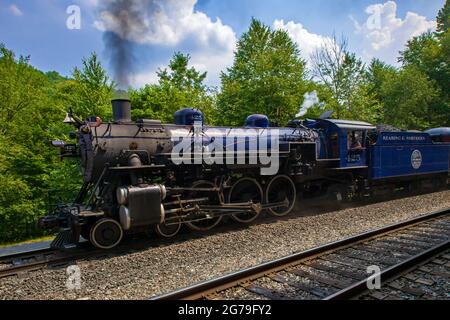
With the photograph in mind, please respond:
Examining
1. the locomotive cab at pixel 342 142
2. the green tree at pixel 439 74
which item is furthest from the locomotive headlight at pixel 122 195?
the green tree at pixel 439 74

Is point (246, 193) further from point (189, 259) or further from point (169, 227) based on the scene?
point (189, 259)

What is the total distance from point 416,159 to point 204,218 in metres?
10.8

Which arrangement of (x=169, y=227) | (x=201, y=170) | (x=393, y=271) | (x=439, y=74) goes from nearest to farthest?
(x=393, y=271)
(x=169, y=227)
(x=201, y=170)
(x=439, y=74)

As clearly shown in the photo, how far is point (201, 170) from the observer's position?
8.29 metres

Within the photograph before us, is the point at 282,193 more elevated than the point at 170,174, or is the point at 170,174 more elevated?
the point at 170,174

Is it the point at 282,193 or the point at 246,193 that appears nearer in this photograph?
the point at 246,193

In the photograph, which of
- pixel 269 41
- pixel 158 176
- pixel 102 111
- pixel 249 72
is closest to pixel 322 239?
pixel 158 176

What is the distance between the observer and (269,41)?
28328mm

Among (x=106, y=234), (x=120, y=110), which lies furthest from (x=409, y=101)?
(x=106, y=234)

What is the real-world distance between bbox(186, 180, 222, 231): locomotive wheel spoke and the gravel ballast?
0.40 m

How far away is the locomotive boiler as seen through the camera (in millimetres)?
6918

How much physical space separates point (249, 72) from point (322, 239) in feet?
54.4

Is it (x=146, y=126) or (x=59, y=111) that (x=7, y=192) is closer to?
(x=59, y=111)
